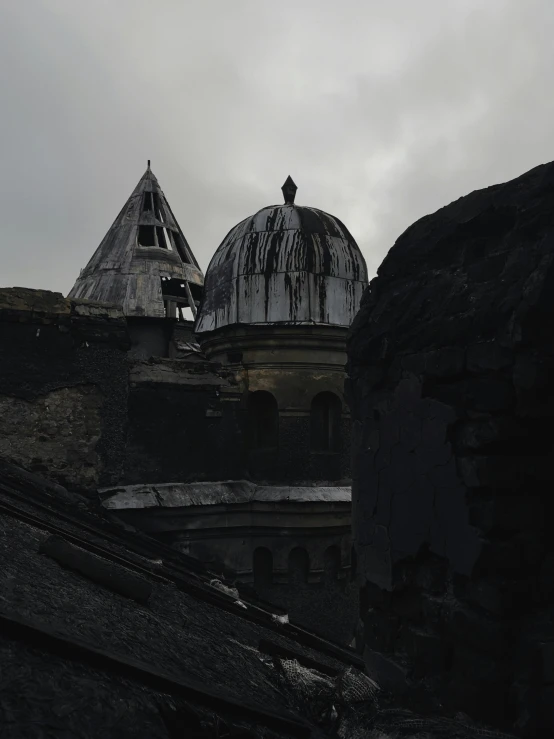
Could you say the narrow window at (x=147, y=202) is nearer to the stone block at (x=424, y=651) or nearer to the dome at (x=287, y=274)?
the dome at (x=287, y=274)

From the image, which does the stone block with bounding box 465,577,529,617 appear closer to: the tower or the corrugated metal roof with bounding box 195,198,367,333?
the corrugated metal roof with bounding box 195,198,367,333

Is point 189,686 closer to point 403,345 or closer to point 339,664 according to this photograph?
point 403,345

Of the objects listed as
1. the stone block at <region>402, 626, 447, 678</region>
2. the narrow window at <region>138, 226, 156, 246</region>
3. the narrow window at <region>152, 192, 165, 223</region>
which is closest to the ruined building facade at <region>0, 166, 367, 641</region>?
the stone block at <region>402, 626, 447, 678</region>

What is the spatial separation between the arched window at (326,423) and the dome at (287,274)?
1289mm

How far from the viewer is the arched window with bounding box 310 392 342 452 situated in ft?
34.1

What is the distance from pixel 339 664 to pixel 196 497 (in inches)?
194

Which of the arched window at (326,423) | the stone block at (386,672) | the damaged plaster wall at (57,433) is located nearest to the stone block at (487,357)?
the stone block at (386,672)

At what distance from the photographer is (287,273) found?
34.0 ft

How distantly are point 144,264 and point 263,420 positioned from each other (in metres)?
14.7

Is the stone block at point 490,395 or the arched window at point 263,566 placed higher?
the stone block at point 490,395

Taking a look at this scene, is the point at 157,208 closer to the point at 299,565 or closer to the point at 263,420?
the point at 263,420

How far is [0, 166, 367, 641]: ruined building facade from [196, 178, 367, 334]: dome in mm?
25

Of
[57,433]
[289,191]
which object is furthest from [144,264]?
[57,433]

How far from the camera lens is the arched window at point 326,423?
34.1 ft
